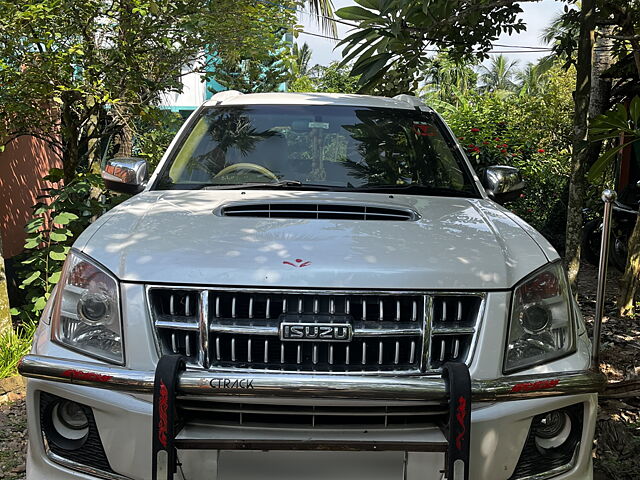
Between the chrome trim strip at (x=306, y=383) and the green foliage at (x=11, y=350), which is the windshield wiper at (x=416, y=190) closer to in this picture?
the chrome trim strip at (x=306, y=383)

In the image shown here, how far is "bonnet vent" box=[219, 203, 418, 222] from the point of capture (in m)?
2.92

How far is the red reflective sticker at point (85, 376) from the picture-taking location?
7.12 ft

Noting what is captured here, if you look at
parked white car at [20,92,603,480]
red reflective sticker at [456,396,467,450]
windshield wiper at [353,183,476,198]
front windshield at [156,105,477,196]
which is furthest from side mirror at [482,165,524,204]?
red reflective sticker at [456,396,467,450]

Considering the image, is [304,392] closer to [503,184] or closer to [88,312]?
[88,312]

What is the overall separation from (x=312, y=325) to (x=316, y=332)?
3cm

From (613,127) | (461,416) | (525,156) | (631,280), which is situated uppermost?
(613,127)

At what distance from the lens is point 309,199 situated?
122 inches

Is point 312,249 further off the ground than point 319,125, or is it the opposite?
point 319,125

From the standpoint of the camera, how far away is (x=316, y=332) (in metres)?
2.26

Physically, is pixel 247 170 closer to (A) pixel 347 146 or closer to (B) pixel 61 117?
(A) pixel 347 146

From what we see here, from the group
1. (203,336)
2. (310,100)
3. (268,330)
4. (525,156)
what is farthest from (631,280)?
(525,156)

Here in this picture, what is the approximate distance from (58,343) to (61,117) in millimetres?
4685

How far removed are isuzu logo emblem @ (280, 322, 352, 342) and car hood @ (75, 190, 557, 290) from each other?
5.2 inches

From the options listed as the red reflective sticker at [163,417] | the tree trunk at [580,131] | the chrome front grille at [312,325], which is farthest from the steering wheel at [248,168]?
the tree trunk at [580,131]
